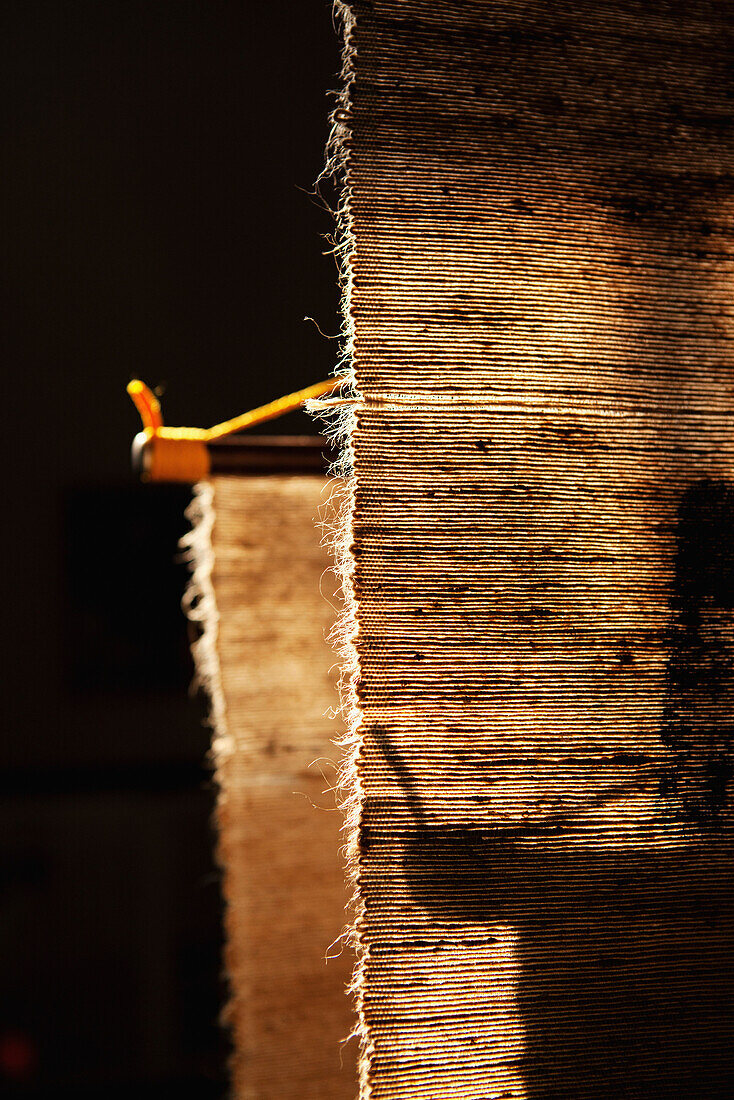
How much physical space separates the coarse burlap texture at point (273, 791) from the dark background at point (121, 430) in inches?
46.0

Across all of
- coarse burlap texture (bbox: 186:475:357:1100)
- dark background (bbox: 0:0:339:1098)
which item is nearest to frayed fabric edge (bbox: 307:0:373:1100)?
coarse burlap texture (bbox: 186:475:357:1100)

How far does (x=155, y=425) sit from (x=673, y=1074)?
761 millimetres

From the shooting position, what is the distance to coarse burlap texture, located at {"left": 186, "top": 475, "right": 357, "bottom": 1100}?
1.00 meters

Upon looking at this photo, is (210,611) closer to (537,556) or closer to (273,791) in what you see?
(273,791)

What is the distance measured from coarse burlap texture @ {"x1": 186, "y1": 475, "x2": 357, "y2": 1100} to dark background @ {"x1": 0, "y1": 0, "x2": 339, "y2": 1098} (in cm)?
117

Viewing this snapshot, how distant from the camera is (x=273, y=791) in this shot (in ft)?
3.39

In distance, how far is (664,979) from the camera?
543 mm

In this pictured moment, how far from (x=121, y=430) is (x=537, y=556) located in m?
1.84

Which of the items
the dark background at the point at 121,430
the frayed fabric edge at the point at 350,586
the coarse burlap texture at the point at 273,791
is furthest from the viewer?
the dark background at the point at 121,430

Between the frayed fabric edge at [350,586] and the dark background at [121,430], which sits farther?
the dark background at [121,430]

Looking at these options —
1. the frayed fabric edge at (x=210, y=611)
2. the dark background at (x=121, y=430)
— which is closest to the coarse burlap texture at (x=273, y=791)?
the frayed fabric edge at (x=210, y=611)

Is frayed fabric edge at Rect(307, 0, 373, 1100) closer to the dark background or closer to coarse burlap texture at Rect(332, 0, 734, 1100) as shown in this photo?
coarse burlap texture at Rect(332, 0, 734, 1100)

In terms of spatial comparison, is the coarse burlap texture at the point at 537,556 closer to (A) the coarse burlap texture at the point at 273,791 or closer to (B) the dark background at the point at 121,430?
(A) the coarse burlap texture at the point at 273,791

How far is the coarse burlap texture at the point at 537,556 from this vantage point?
52 centimetres
